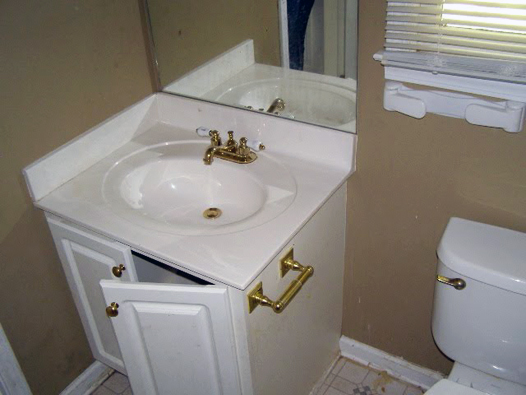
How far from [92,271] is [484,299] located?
109 cm

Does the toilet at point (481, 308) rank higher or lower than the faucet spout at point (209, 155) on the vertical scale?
lower

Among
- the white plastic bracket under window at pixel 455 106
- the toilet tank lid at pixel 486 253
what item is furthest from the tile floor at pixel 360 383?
the white plastic bracket under window at pixel 455 106

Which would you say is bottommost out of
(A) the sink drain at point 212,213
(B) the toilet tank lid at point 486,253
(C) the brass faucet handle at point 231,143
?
(A) the sink drain at point 212,213

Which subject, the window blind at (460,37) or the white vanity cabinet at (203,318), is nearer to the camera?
the window blind at (460,37)

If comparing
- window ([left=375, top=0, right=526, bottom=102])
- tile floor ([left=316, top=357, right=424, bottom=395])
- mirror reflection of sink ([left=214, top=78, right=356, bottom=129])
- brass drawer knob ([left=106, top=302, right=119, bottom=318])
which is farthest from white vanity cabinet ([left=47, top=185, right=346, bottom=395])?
window ([left=375, top=0, right=526, bottom=102])

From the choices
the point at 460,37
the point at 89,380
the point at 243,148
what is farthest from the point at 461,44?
the point at 89,380

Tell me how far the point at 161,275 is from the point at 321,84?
0.80m

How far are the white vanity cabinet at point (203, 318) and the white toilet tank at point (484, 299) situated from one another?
365mm

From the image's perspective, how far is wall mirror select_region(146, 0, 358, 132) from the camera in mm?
1509

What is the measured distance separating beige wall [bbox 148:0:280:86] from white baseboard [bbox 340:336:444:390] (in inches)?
41.5

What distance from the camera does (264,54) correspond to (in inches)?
65.6

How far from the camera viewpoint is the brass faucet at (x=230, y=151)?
1685 mm

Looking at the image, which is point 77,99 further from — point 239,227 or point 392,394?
point 392,394

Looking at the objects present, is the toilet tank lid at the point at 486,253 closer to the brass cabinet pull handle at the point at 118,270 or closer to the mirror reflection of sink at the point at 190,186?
the mirror reflection of sink at the point at 190,186
